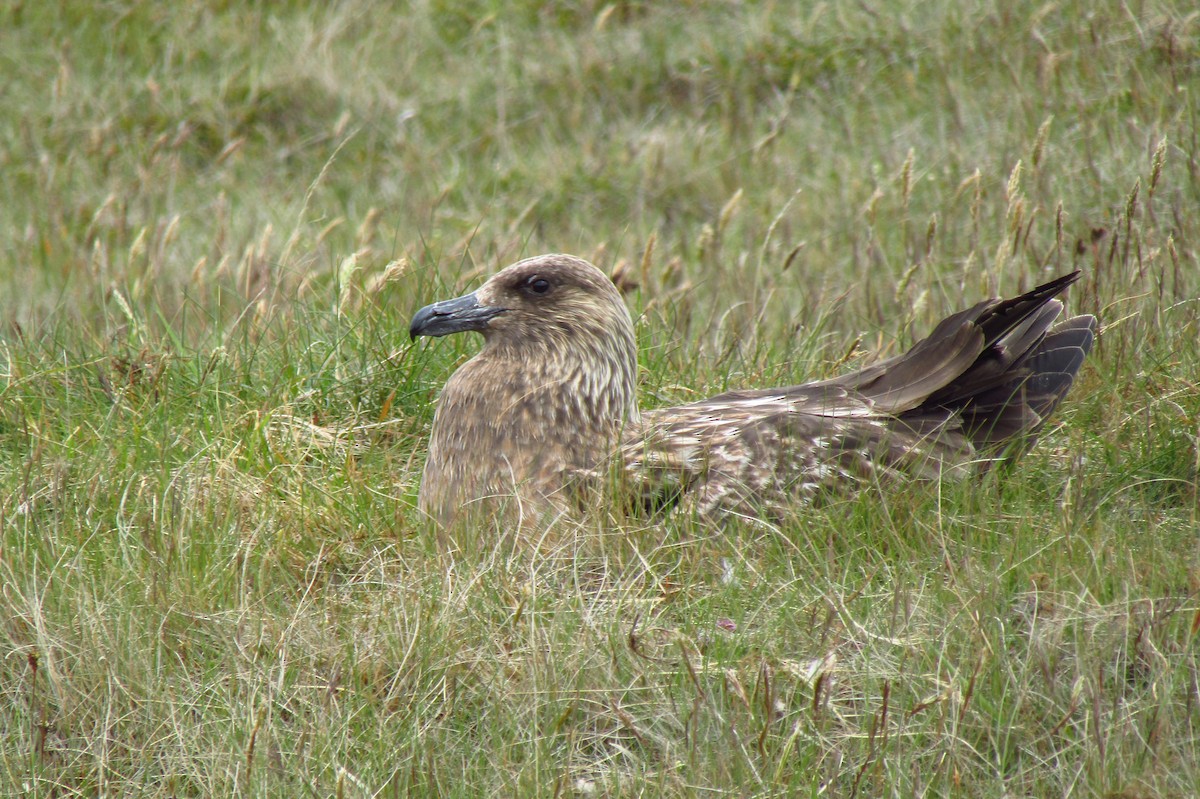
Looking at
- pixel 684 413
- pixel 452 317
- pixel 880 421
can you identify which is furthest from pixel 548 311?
pixel 880 421

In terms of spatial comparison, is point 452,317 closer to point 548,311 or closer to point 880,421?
point 548,311

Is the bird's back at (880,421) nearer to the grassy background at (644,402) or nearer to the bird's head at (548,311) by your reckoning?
the grassy background at (644,402)

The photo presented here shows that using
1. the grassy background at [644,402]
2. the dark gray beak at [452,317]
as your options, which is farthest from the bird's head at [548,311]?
the grassy background at [644,402]

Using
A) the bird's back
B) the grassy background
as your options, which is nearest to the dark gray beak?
the grassy background

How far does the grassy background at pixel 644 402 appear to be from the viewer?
105 inches

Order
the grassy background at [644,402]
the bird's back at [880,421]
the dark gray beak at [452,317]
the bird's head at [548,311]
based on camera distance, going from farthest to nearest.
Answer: the bird's head at [548,311] < the dark gray beak at [452,317] < the bird's back at [880,421] < the grassy background at [644,402]

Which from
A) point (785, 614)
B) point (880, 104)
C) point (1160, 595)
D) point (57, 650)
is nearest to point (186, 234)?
point (880, 104)

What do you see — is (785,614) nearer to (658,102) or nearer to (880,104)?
(880,104)

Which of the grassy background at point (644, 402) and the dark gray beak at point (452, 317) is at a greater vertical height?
the dark gray beak at point (452, 317)

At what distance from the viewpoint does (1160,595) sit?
2768 millimetres

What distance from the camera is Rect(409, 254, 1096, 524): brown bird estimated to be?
3.44m

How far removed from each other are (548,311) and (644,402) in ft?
1.65

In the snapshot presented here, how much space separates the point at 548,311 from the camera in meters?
3.92

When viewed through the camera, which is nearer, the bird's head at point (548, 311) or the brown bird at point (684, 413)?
the brown bird at point (684, 413)
